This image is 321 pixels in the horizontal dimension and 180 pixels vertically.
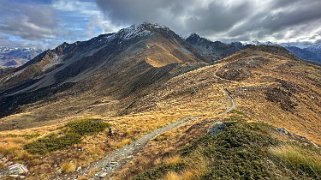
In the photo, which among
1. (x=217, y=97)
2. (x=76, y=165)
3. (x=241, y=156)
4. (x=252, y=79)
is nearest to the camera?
(x=241, y=156)

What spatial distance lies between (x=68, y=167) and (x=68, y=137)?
6.44 metres

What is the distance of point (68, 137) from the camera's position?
92.8 feet

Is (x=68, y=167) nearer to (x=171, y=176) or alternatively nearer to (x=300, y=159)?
(x=171, y=176)

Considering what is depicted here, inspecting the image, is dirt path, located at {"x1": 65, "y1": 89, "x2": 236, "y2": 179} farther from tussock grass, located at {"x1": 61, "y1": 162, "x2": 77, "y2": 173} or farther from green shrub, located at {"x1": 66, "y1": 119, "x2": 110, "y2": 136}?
A: green shrub, located at {"x1": 66, "y1": 119, "x2": 110, "y2": 136}

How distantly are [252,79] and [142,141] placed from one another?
70.8 metres

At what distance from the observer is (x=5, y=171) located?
70.7 ft

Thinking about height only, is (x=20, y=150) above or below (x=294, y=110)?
above

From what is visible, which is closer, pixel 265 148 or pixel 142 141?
pixel 265 148

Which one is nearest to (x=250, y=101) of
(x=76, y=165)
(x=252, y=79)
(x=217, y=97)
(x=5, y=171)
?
(x=217, y=97)

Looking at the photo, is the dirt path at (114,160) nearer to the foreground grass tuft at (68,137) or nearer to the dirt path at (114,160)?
the dirt path at (114,160)

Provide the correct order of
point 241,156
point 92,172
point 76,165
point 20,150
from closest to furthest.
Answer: point 241,156 < point 92,172 < point 76,165 < point 20,150

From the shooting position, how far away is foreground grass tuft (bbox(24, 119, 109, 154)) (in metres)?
25.6

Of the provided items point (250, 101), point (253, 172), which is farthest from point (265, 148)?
point (250, 101)

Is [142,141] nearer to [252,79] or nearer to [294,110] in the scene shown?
[294,110]
